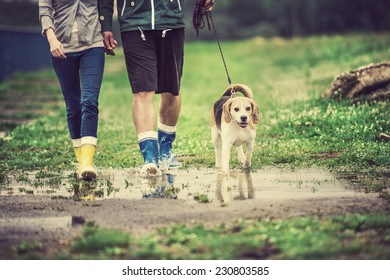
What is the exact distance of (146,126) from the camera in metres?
8.98

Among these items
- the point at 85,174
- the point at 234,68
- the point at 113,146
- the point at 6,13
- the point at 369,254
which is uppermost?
the point at 6,13

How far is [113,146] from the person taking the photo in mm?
11516

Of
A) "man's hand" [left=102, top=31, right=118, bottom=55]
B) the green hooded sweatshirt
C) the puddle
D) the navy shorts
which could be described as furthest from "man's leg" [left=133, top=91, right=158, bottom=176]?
the green hooded sweatshirt

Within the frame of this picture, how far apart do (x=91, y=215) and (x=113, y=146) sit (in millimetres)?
4549

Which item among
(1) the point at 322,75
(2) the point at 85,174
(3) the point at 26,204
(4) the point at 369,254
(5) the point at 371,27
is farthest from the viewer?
(5) the point at 371,27

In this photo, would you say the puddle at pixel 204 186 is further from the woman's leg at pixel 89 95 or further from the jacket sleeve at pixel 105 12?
the jacket sleeve at pixel 105 12

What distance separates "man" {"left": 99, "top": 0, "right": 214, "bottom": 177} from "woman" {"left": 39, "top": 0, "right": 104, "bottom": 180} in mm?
137

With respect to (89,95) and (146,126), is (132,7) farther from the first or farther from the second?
(146,126)

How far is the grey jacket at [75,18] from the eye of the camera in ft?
28.8

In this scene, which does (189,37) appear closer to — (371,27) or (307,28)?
(307,28)

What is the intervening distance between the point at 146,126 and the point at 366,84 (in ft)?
17.7

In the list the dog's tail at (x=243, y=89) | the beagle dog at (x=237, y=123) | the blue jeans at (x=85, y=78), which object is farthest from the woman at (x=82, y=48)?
the dog's tail at (x=243, y=89)

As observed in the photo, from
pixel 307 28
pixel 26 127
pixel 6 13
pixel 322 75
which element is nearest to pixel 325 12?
pixel 307 28

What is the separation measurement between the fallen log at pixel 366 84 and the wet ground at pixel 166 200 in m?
4.76
